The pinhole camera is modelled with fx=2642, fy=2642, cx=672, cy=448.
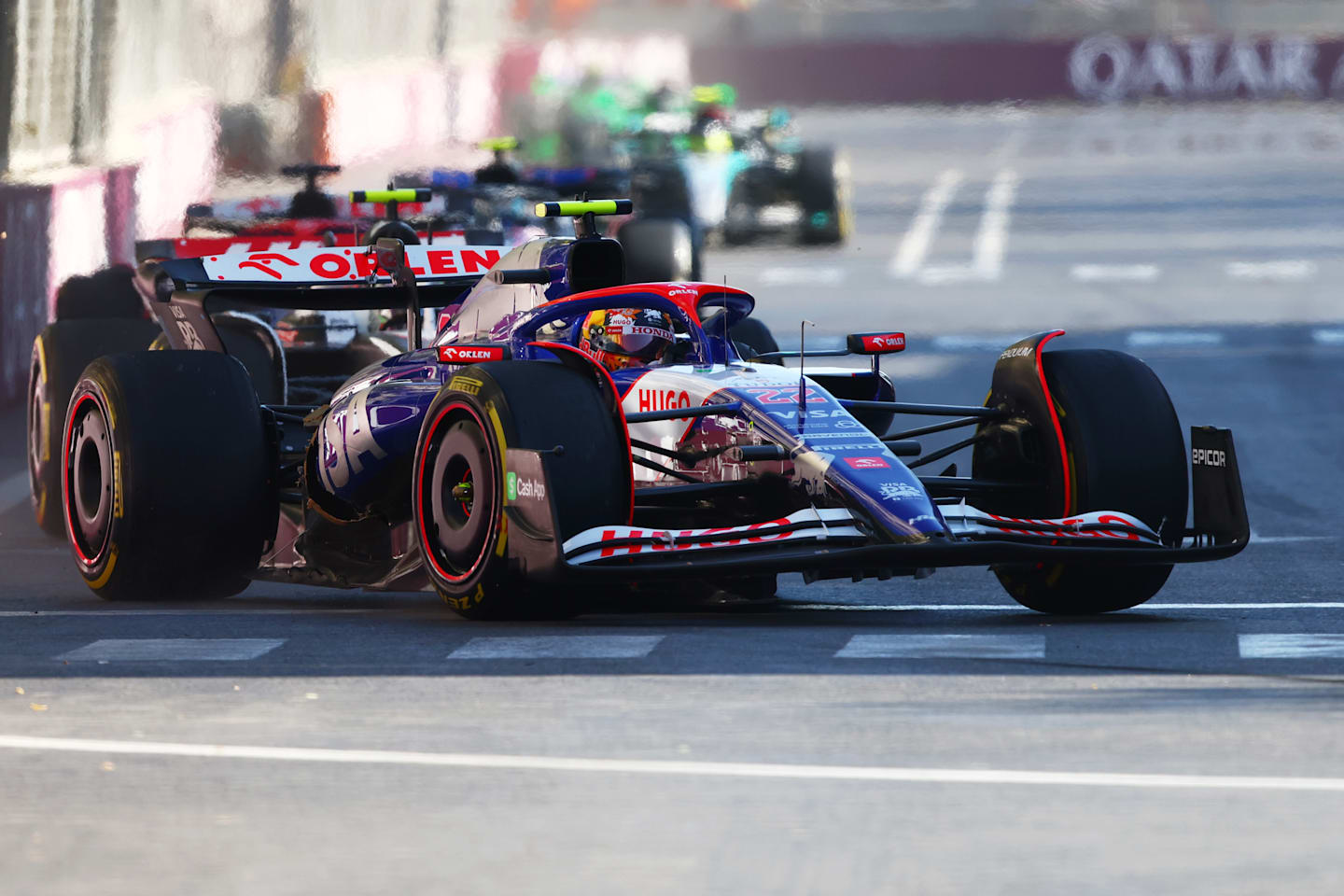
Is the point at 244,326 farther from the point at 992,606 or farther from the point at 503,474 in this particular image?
the point at 992,606

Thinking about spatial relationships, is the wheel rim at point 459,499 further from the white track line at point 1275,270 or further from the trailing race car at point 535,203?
the white track line at point 1275,270

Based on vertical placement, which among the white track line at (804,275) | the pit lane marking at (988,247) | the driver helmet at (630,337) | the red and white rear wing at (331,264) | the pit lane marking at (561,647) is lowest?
the white track line at (804,275)

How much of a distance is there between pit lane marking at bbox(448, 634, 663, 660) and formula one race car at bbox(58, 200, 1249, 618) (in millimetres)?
192

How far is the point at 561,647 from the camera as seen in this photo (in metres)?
8.43

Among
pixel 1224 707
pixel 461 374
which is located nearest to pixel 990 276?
pixel 461 374

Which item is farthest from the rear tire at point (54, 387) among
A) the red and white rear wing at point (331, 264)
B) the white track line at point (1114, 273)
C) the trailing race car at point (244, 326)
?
the white track line at point (1114, 273)

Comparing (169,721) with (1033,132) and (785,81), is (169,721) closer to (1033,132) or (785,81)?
(1033,132)

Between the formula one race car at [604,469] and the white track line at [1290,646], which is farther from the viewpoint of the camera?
the formula one race car at [604,469]

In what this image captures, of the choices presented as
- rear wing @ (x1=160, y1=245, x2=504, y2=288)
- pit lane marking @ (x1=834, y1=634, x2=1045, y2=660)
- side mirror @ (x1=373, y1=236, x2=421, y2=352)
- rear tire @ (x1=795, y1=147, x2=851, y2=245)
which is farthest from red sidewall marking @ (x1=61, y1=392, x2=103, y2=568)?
rear tire @ (x1=795, y1=147, x2=851, y2=245)

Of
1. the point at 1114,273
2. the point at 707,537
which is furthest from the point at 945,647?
the point at 1114,273

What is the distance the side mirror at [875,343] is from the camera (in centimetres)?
970

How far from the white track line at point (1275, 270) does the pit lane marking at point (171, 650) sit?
21321 millimetres

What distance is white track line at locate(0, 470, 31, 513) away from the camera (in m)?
14.4

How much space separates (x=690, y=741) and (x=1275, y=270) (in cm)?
2394
